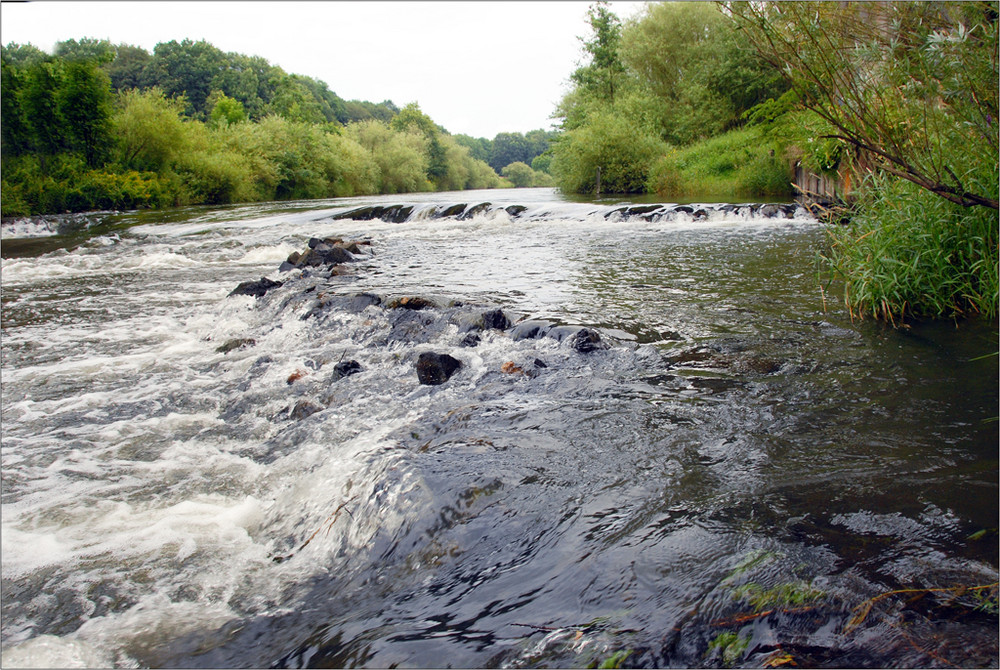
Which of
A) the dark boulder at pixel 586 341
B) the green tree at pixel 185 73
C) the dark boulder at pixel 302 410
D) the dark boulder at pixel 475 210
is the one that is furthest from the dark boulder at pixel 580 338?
the green tree at pixel 185 73

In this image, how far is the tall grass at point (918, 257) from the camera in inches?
194

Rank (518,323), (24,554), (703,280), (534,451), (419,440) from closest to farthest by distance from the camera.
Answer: (24,554)
(534,451)
(419,440)
(518,323)
(703,280)

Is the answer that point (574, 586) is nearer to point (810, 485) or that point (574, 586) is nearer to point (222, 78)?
point (810, 485)

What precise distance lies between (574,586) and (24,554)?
2.61 meters

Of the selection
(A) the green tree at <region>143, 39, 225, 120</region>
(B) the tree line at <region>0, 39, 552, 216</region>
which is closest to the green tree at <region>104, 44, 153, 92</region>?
(A) the green tree at <region>143, 39, 225, 120</region>

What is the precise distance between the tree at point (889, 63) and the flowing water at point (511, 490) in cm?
150

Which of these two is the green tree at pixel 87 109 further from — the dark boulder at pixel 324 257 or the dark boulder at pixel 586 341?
the dark boulder at pixel 586 341

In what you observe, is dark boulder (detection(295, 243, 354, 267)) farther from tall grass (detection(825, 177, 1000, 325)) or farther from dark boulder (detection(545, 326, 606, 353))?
tall grass (detection(825, 177, 1000, 325))

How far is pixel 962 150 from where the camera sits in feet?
14.1

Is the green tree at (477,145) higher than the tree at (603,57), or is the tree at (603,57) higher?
the green tree at (477,145)

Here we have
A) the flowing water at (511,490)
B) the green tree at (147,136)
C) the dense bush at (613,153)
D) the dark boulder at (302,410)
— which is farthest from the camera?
the green tree at (147,136)

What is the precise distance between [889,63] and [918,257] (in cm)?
270

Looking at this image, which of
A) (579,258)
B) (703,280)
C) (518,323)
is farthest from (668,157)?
(518,323)

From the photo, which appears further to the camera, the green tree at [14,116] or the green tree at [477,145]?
the green tree at [477,145]
